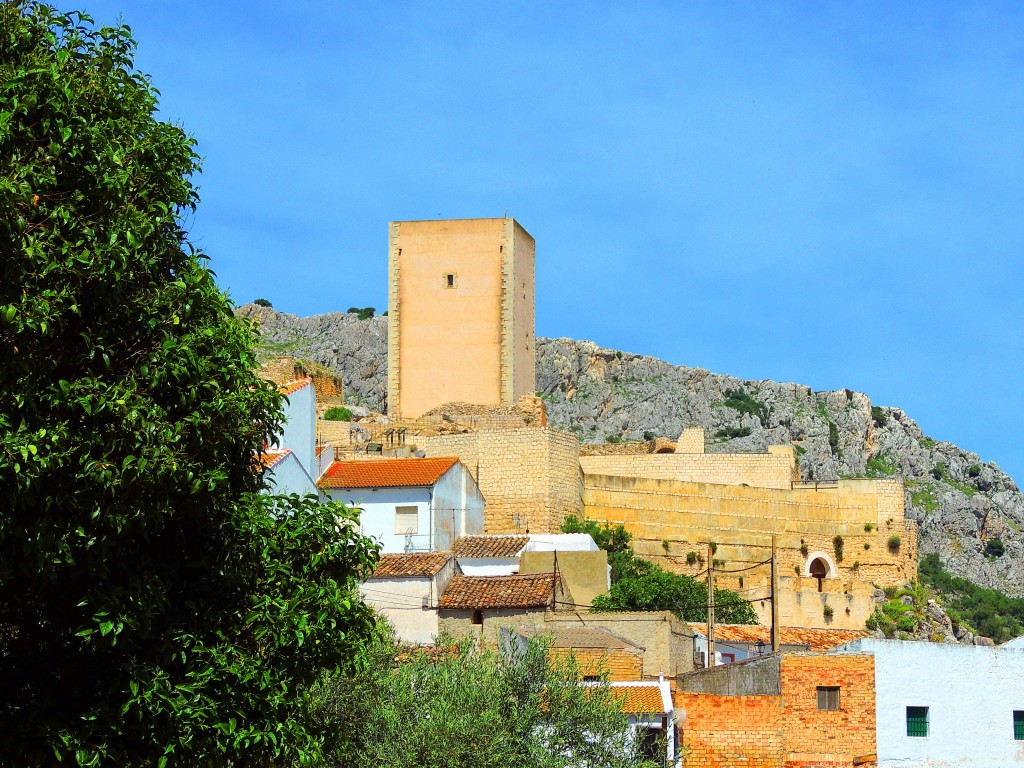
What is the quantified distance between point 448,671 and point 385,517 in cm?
2019

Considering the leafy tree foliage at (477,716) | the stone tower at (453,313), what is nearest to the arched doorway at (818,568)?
the stone tower at (453,313)

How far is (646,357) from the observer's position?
11088cm

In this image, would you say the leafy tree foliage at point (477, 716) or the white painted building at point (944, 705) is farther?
the white painted building at point (944, 705)

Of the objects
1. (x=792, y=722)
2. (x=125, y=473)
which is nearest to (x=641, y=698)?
(x=792, y=722)

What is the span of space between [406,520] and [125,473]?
28.2 metres

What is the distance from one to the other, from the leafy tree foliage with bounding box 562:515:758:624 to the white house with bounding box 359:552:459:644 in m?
4.41

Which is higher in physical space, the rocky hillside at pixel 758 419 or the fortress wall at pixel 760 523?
the rocky hillside at pixel 758 419

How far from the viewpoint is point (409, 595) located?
33.9 meters

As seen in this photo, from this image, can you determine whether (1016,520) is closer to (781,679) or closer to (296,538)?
(781,679)

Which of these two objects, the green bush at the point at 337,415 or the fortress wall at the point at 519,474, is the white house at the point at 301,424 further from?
the green bush at the point at 337,415

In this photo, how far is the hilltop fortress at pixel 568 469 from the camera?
5003 centimetres

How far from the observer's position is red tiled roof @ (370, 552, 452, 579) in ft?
112

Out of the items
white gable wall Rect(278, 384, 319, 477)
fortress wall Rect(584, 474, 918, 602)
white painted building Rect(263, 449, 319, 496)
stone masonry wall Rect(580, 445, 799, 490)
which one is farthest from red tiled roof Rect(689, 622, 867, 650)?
stone masonry wall Rect(580, 445, 799, 490)

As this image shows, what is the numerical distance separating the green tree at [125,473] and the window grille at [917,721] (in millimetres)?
14789
